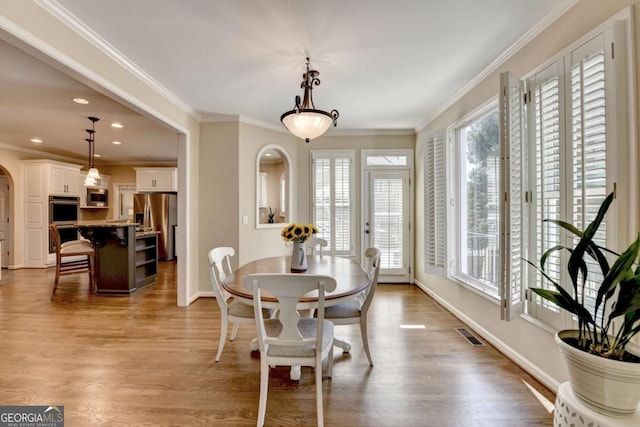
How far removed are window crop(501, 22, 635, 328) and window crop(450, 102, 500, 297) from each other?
2.15ft

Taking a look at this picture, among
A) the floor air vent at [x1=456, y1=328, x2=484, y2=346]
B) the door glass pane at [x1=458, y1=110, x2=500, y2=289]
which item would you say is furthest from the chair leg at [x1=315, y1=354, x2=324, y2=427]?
the door glass pane at [x1=458, y1=110, x2=500, y2=289]

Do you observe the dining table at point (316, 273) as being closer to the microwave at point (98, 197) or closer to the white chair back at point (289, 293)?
the white chair back at point (289, 293)

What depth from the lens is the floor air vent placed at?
270cm

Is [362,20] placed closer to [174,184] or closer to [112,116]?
[112,116]

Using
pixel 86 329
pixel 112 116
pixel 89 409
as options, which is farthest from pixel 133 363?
pixel 112 116

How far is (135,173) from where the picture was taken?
7906mm

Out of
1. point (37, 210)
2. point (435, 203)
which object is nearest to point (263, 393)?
point (435, 203)

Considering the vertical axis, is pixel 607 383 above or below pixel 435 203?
below

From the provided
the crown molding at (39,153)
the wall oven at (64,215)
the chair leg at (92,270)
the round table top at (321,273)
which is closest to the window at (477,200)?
the round table top at (321,273)

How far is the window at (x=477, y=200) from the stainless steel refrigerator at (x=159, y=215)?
659cm

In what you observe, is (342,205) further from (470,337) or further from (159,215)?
(159,215)

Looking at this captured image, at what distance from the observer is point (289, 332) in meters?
1.69

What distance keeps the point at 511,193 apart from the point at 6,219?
29.9 ft

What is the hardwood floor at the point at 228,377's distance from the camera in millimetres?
1765
